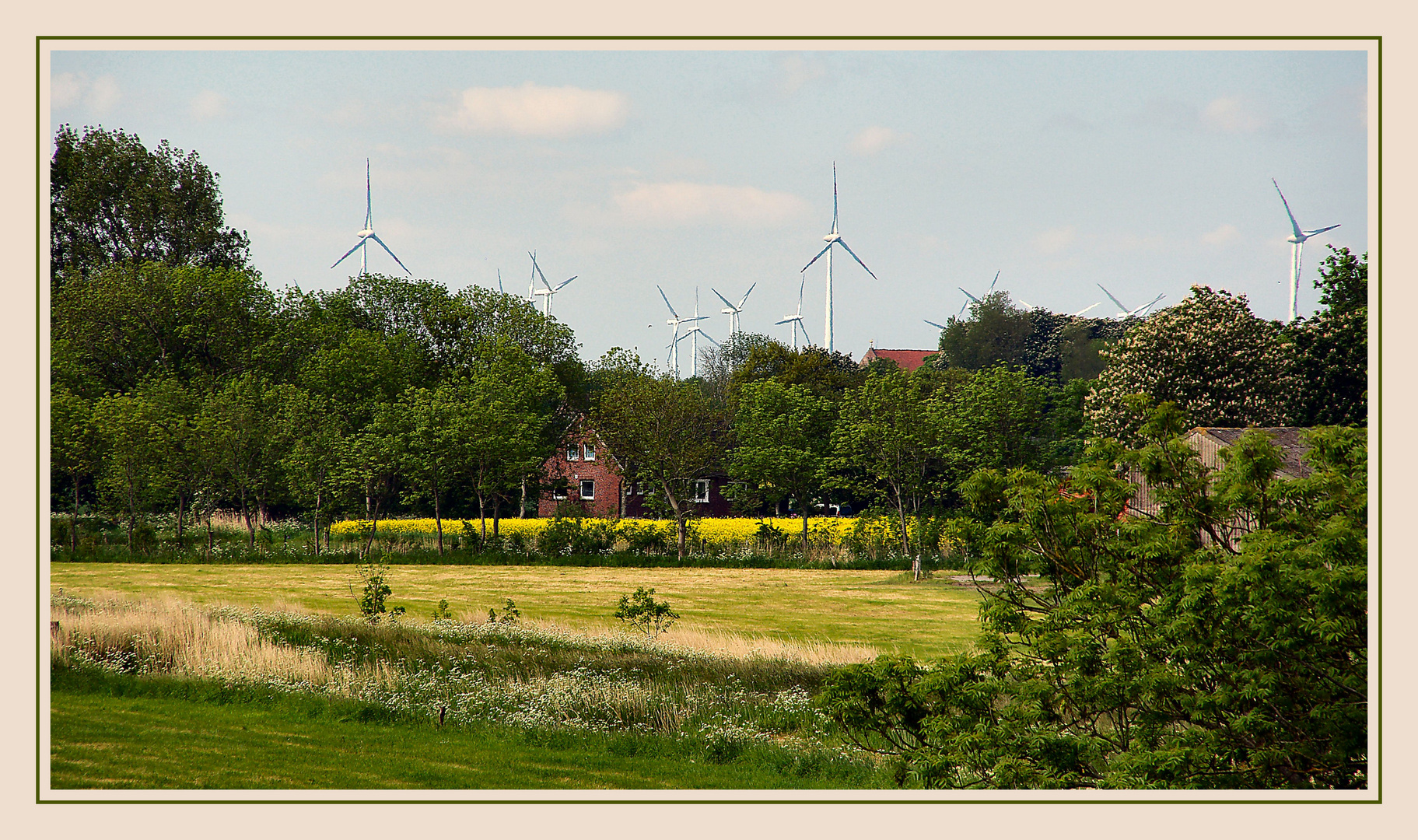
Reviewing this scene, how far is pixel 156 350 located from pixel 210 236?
8.37 metres

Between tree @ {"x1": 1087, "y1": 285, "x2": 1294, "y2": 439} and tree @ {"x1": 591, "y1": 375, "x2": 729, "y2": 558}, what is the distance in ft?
48.3

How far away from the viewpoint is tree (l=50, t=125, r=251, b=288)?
4525cm

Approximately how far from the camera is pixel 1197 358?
3338cm

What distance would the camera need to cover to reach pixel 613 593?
1093 inches

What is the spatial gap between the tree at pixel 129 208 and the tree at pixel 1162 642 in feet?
147

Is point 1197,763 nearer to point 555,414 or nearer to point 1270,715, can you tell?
point 1270,715

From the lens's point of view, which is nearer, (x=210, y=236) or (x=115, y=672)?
(x=115, y=672)

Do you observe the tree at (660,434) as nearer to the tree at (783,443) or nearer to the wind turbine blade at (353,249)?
the tree at (783,443)

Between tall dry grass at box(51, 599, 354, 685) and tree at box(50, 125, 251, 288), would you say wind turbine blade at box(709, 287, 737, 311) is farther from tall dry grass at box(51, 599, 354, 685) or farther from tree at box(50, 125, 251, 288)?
tall dry grass at box(51, 599, 354, 685)

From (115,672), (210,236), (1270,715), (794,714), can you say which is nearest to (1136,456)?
(1270,715)

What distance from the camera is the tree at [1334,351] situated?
29859 mm

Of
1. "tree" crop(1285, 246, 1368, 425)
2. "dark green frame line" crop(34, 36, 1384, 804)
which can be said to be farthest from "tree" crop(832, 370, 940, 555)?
"dark green frame line" crop(34, 36, 1384, 804)
